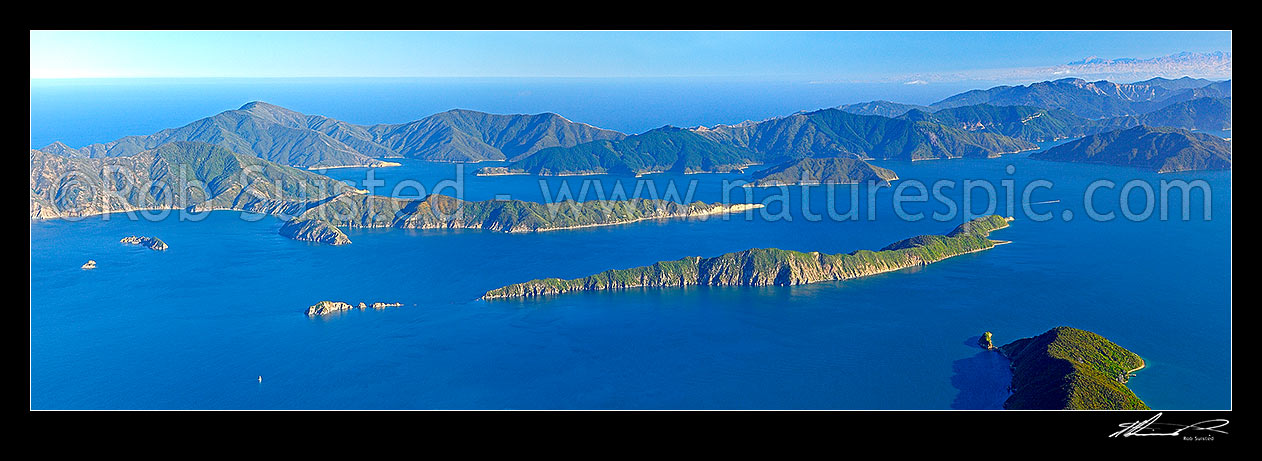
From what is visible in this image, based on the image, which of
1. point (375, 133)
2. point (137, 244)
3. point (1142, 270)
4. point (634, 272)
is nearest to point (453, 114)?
point (375, 133)

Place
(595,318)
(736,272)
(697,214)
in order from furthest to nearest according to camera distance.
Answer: (697,214) → (736,272) → (595,318)

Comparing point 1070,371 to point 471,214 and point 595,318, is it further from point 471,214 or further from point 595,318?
point 471,214

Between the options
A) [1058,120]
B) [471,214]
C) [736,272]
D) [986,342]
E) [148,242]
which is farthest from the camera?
[1058,120]

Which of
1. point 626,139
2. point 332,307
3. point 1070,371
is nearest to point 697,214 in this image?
point 332,307

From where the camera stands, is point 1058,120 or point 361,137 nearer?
point 361,137

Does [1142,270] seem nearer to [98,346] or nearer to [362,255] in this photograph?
[362,255]

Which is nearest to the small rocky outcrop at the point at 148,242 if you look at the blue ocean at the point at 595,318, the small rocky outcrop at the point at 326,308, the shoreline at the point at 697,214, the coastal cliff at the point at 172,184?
the blue ocean at the point at 595,318
